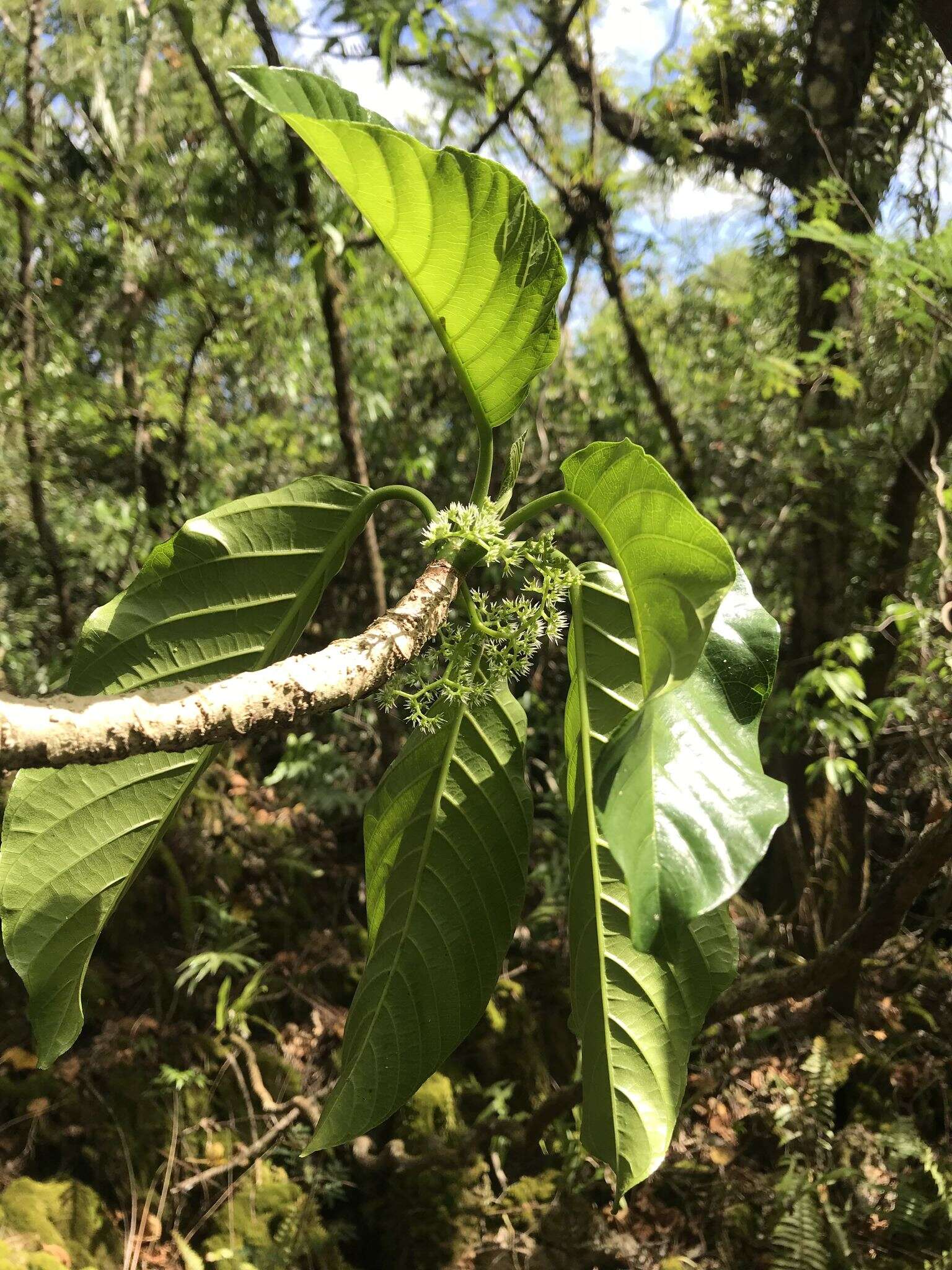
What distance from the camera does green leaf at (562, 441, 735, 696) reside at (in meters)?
0.47

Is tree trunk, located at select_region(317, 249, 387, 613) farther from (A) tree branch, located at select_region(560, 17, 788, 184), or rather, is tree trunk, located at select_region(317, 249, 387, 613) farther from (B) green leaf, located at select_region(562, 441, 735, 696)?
(A) tree branch, located at select_region(560, 17, 788, 184)

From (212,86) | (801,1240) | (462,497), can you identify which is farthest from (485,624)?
(462,497)

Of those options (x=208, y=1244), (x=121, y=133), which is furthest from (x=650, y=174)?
(x=208, y=1244)

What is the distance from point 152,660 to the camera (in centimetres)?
73

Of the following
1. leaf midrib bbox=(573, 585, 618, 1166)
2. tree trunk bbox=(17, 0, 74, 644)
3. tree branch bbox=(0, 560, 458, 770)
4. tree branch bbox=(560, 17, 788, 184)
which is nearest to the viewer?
tree branch bbox=(0, 560, 458, 770)

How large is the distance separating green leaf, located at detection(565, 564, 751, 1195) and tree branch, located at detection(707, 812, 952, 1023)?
85 cm

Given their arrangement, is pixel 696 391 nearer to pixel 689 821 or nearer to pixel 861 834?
pixel 861 834

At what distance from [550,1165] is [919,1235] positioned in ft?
2.84

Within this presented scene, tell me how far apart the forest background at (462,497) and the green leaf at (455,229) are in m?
0.88

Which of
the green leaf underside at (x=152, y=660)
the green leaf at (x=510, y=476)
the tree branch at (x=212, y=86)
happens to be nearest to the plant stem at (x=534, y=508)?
the green leaf at (x=510, y=476)

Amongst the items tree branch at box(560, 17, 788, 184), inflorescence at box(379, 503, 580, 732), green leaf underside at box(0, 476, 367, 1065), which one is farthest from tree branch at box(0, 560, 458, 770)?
tree branch at box(560, 17, 788, 184)

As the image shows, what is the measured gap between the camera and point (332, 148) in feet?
1.75

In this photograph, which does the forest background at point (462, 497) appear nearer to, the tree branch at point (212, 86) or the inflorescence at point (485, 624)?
the tree branch at point (212, 86)

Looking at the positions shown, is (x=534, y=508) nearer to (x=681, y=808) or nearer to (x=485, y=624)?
(x=485, y=624)
